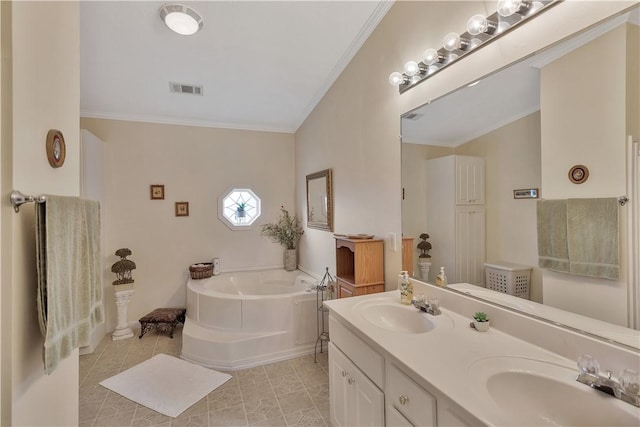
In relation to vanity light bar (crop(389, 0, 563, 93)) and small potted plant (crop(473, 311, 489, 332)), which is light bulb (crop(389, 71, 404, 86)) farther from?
small potted plant (crop(473, 311, 489, 332))

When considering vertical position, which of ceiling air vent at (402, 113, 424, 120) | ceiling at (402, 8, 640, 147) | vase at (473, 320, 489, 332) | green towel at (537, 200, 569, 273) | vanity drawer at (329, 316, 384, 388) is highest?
ceiling air vent at (402, 113, 424, 120)

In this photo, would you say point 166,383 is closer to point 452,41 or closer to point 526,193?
point 526,193

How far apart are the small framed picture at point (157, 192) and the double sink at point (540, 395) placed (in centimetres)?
387

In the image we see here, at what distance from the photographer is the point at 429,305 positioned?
167cm

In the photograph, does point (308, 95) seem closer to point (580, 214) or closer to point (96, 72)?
point (96, 72)

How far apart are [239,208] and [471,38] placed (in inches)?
137

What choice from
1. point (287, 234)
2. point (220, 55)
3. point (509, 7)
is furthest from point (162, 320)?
point (509, 7)

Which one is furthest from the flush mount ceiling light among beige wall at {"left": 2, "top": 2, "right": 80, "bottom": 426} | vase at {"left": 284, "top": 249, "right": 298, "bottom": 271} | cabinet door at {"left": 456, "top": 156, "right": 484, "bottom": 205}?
vase at {"left": 284, "top": 249, "right": 298, "bottom": 271}

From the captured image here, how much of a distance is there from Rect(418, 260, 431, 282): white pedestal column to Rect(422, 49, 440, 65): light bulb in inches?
49.8

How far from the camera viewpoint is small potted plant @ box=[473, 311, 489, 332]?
54.3 inches

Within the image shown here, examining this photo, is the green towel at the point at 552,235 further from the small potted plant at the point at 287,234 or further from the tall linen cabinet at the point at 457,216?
the small potted plant at the point at 287,234

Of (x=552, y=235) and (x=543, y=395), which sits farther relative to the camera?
(x=552, y=235)

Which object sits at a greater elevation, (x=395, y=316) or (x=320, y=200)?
(x=320, y=200)

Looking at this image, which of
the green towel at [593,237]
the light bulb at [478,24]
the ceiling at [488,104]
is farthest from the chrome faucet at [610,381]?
the light bulb at [478,24]
